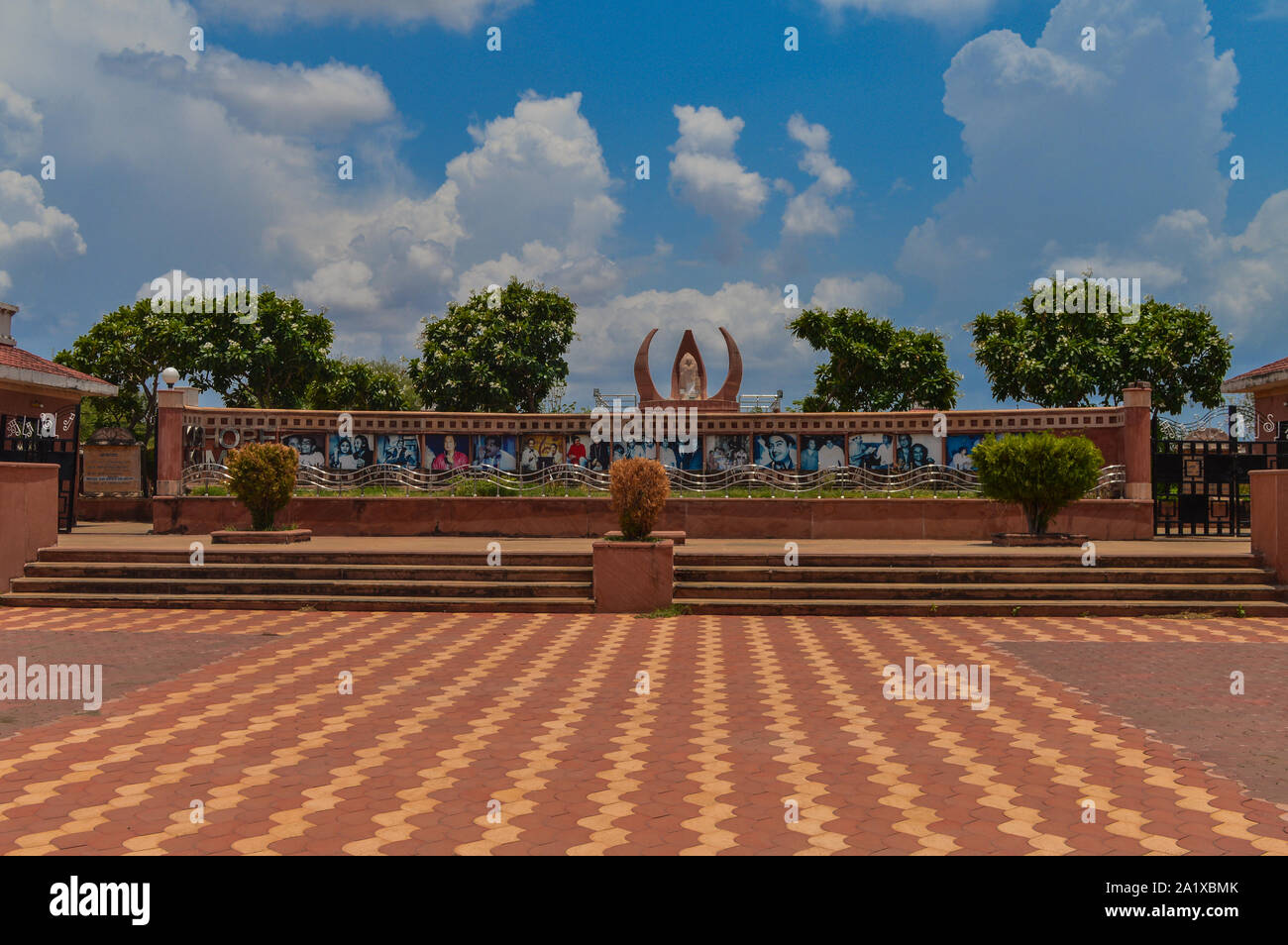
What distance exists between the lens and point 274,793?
5340 millimetres

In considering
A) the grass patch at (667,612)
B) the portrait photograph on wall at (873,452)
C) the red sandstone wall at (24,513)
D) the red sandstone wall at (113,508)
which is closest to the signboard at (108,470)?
the red sandstone wall at (113,508)

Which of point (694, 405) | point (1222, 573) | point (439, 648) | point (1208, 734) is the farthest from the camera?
point (694, 405)

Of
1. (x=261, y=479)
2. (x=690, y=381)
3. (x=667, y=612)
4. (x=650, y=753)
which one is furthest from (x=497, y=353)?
(x=650, y=753)

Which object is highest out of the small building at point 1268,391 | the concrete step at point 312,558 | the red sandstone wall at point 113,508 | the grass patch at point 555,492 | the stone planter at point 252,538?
the small building at point 1268,391

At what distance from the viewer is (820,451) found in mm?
23641

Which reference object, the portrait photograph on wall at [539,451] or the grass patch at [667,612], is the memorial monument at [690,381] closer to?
the portrait photograph on wall at [539,451]

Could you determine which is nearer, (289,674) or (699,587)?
(289,674)

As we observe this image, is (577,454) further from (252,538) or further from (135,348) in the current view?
(135,348)

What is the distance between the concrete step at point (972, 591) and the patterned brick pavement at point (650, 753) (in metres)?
2.71

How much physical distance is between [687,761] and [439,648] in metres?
4.92

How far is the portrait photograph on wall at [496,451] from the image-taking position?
78.6 ft

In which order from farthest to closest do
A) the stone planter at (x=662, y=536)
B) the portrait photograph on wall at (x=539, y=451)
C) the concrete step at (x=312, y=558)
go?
the portrait photograph on wall at (x=539, y=451)
the concrete step at (x=312, y=558)
the stone planter at (x=662, y=536)

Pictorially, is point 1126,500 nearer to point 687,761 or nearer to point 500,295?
point 687,761
